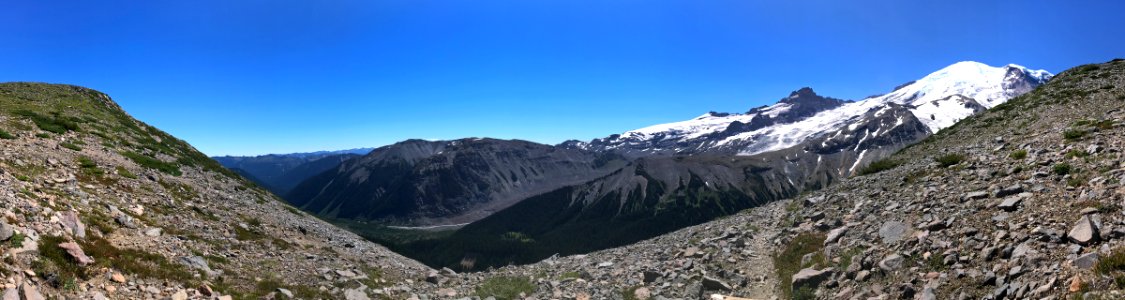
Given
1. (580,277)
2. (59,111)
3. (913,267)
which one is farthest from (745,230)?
(59,111)

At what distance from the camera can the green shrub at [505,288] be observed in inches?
1160

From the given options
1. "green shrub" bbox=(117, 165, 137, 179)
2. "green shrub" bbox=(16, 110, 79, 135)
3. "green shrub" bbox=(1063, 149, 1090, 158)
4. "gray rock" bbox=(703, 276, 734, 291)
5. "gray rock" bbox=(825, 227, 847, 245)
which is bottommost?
"gray rock" bbox=(703, 276, 734, 291)

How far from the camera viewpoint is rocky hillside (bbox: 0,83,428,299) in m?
16.1

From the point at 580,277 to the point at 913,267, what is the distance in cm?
1843

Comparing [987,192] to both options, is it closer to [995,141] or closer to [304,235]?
[995,141]

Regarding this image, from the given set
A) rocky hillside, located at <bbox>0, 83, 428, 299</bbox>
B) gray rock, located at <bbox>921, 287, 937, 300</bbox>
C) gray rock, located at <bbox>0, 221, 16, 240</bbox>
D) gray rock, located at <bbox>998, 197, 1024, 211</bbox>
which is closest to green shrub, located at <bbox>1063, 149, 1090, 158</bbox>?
gray rock, located at <bbox>998, 197, 1024, 211</bbox>

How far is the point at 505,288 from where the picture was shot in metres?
30.8

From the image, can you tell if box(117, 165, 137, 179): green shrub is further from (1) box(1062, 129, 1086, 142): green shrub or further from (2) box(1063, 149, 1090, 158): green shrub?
(1) box(1062, 129, 1086, 142): green shrub

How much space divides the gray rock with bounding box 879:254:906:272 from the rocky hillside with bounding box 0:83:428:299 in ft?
82.5

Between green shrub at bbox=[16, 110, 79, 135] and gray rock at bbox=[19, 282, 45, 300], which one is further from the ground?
green shrub at bbox=[16, 110, 79, 135]

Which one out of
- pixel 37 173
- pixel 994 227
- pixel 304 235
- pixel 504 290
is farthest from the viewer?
pixel 304 235

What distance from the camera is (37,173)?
A: 85.1 ft

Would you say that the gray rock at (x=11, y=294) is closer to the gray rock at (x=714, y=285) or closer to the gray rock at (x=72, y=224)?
the gray rock at (x=72, y=224)

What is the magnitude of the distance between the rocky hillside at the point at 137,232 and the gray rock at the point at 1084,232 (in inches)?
1163
